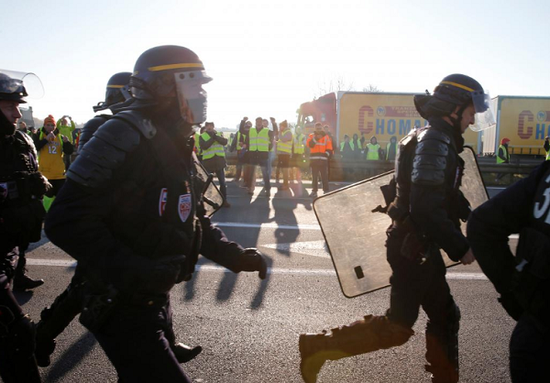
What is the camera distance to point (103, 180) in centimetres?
172

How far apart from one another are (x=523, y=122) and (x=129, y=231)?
81.1 ft

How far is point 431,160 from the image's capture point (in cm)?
259

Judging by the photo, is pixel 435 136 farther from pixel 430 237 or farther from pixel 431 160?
pixel 430 237

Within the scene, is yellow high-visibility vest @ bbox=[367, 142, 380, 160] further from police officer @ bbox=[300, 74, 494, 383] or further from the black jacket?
the black jacket

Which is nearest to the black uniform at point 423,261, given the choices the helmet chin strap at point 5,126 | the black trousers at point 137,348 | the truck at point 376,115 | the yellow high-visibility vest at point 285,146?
the black trousers at point 137,348

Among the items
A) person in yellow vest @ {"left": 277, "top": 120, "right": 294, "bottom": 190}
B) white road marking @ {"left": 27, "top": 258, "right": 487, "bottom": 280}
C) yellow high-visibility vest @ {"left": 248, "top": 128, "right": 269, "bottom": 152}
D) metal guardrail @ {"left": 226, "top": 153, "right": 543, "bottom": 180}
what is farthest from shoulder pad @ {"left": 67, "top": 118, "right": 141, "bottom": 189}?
metal guardrail @ {"left": 226, "top": 153, "right": 543, "bottom": 180}

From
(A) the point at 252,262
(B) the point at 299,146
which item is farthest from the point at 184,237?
(B) the point at 299,146

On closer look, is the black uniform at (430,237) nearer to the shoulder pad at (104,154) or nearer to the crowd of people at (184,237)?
the crowd of people at (184,237)

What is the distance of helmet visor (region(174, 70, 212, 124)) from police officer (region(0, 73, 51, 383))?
4.81 feet

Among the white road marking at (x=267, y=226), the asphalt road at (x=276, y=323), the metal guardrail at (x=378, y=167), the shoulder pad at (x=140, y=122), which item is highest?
the shoulder pad at (x=140, y=122)

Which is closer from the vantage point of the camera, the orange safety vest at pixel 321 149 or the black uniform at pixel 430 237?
the black uniform at pixel 430 237

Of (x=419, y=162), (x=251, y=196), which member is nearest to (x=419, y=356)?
(x=419, y=162)

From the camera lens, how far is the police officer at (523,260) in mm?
1655

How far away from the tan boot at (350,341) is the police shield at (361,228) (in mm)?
349
